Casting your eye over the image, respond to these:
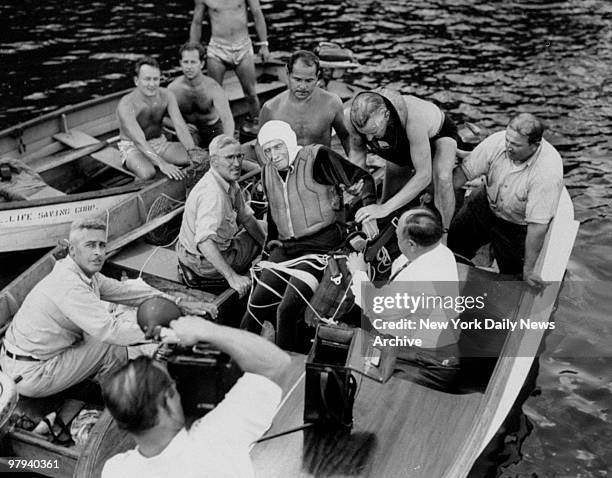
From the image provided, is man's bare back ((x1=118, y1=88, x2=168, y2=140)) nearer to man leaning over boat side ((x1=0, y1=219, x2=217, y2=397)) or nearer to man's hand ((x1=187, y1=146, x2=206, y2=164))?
man's hand ((x1=187, y1=146, x2=206, y2=164))

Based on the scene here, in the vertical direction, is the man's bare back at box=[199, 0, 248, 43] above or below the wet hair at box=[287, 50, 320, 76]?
below

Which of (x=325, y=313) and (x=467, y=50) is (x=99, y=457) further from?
(x=467, y=50)

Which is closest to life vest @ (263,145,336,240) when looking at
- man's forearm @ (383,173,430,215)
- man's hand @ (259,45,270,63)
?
man's forearm @ (383,173,430,215)

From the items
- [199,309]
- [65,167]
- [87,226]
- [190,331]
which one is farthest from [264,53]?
[190,331]

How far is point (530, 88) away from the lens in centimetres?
1224

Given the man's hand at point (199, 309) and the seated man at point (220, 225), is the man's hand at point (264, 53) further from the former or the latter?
the man's hand at point (199, 309)

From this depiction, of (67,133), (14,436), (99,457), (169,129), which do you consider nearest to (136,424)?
(99,457)

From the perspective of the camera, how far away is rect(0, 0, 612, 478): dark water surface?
6.48 meters

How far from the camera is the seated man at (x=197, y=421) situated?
8.16 ft

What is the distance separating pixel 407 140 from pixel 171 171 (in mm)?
2930

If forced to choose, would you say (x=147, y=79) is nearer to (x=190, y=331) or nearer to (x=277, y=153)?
(x=277, y=153)

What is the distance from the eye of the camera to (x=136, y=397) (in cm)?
247

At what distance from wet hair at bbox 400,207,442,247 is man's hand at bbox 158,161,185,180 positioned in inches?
148

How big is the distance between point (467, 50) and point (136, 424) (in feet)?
41.0
